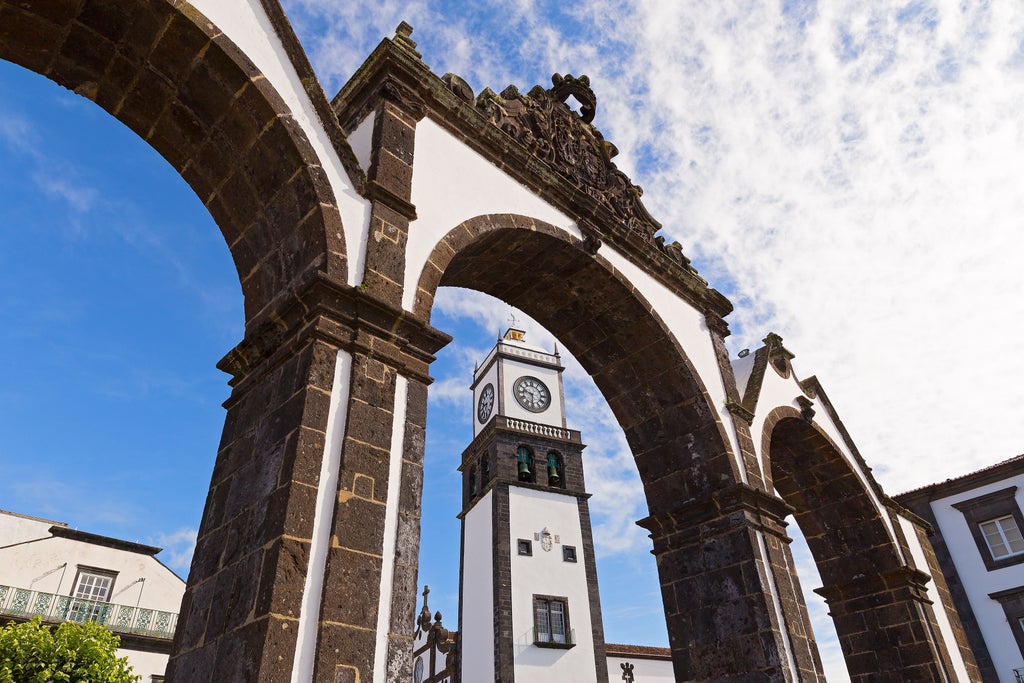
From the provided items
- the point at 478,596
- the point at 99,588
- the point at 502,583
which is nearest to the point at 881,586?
the point at 502,583

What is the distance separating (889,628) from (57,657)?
530 inches

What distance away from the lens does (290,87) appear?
495cm

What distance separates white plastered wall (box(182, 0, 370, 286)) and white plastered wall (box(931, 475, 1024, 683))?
59.9ft

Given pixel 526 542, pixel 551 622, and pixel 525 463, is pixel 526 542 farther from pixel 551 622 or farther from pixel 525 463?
pixel 525 463

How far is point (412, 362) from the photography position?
15.0ft

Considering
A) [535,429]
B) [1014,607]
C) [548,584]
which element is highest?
[535,429]

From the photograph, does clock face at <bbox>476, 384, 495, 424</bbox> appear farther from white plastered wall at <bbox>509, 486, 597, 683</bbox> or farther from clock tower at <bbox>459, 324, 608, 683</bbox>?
white plastered wall at <bbox>509, 486, 597, 683</bbox>

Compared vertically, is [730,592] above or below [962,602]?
below

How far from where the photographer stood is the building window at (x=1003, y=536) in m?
16.7

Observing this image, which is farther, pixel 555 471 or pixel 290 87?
pixel 555 471

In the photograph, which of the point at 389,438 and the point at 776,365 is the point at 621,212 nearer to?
the point at 776,365

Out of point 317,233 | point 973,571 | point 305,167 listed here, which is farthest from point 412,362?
point 973,571

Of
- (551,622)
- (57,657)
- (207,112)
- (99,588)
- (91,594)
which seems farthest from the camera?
(551,622)

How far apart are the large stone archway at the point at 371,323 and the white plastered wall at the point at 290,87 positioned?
17 millimetres
